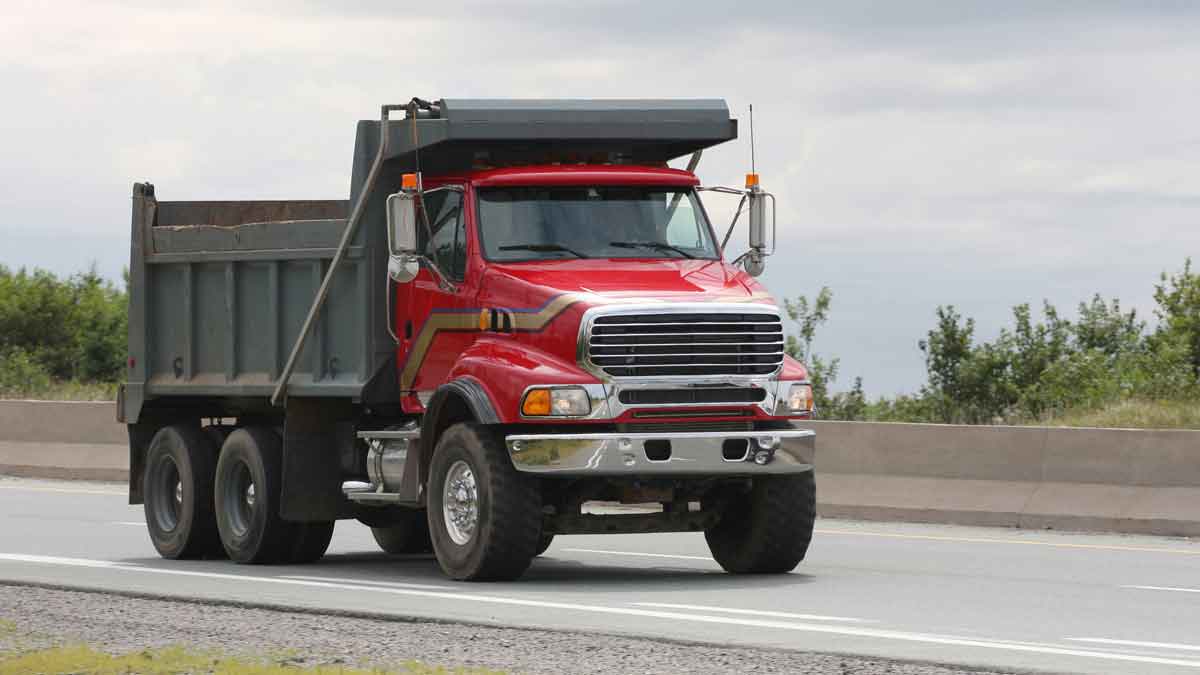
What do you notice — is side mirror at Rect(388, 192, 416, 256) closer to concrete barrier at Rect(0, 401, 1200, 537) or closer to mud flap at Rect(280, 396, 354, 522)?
mud flap at Rect(280, 396, 354, 522)

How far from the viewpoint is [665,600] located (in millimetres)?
13508

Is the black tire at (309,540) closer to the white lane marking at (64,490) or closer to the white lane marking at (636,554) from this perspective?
the white lane marking at (636,554)

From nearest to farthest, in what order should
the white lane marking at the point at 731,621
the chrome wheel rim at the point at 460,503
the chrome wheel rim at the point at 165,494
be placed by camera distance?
the white lane marking at the point at 731,621 → the chrome wheel rim at the point at 460,503 → the chrome wheel rim at the point at 165,494

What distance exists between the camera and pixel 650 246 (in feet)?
51.5

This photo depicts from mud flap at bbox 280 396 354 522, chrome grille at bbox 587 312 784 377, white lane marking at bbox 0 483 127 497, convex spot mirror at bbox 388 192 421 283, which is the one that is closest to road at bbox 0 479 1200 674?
mud flap at bbox 280 396 354 522

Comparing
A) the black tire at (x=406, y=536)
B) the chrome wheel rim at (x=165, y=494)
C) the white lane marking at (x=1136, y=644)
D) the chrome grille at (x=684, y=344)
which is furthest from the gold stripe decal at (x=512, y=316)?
the white lane marking at (x=1136, y=644)

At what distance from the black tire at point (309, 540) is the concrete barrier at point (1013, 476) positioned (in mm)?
6387

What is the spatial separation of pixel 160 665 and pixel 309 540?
7.36 metres

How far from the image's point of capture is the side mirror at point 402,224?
15.4 meters

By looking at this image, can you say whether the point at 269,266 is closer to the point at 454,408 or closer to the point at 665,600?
the point at 454,408

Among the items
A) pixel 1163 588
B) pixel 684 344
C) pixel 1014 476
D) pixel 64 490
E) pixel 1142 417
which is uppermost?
pixel 684 344

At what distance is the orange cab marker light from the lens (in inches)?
561

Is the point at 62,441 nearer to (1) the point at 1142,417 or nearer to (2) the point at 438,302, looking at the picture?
(1) the point at 1142,417

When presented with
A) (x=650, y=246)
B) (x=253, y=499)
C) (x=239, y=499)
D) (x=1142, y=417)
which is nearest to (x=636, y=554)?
(x=253, y=499)
